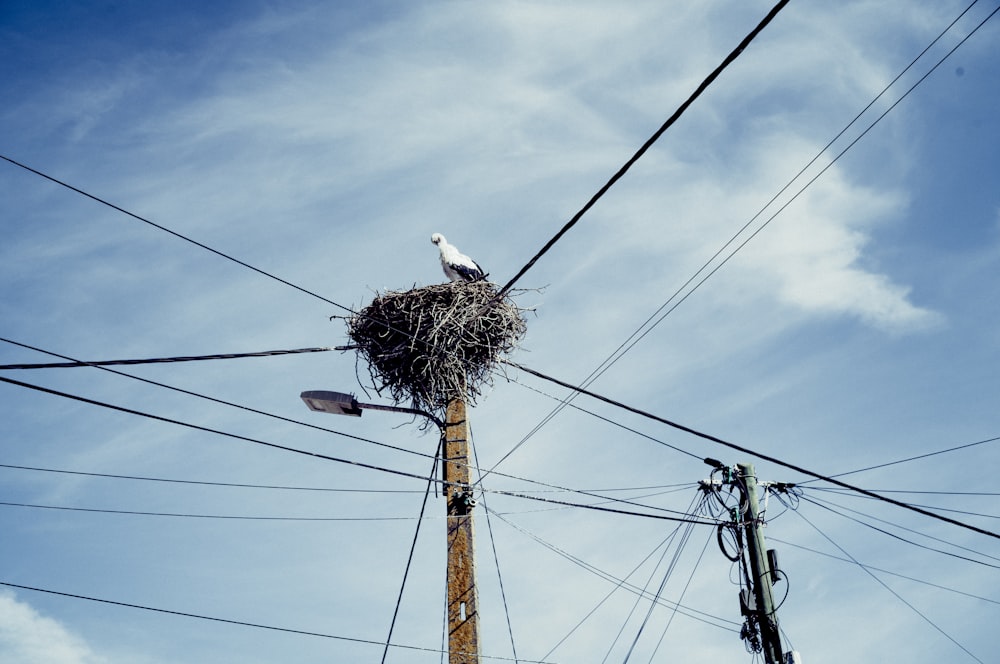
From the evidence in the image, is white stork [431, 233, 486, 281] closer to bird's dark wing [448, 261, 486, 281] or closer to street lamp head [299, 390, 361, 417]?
bird's dark wing [448, 261, 486, 281]

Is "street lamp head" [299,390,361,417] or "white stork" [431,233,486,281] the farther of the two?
"white stork" [431,233,486,281]

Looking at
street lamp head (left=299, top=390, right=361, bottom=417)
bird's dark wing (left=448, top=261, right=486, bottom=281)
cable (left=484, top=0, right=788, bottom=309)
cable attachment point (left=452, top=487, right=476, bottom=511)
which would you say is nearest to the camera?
cable (left=484, top=0, right=788, bottom=309)

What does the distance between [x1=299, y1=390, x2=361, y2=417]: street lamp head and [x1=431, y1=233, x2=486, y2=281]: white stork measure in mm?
3876

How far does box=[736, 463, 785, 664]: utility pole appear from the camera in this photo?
902cm

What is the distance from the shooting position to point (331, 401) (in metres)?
8.61

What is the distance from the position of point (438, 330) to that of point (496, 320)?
73cm

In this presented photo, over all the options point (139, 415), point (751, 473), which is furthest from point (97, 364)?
point (751, 473)

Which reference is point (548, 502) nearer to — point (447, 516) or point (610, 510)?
point (610, 510)

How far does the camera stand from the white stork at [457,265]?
12.4 metres

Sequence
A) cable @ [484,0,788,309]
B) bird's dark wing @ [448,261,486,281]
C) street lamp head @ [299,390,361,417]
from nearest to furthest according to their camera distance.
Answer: cable @ [484,0,788,309], street lamp head @ [299,390,361,417], bird's dark wing @ [448,261,486,281]

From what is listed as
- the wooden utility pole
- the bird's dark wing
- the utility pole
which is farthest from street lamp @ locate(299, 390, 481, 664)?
the bird's dark wing

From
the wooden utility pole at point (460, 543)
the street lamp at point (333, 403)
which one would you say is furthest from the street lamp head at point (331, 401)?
the wooden utility pole at point (460, 543)

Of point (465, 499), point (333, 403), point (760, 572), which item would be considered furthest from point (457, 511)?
point (760, 572)

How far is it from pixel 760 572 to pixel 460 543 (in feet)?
10.5
